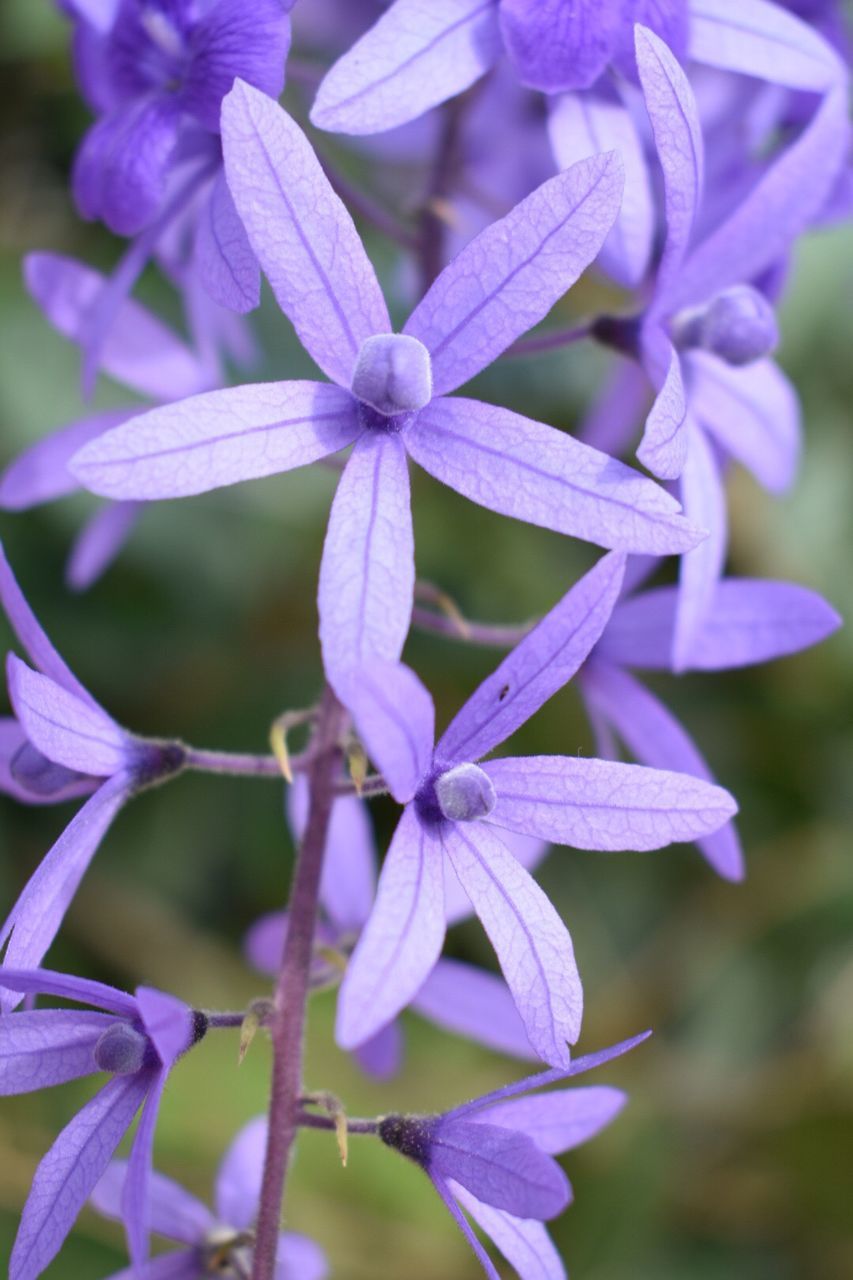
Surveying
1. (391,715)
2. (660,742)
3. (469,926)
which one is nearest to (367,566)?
(391,715)

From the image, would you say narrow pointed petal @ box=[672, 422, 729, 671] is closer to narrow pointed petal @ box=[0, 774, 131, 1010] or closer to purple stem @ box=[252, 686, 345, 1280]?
purple stem @ box=[252, 686, 345, 1280]

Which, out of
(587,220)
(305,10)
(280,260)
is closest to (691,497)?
(587,220)

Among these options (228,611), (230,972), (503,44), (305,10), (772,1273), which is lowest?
(772,1273)

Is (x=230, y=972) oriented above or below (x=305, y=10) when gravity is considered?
below

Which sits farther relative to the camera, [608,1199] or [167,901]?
[167,901]

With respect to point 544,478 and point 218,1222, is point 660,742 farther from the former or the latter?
point 218,1222

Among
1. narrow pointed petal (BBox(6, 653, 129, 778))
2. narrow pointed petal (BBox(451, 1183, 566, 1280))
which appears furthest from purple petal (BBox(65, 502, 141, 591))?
narrow pointed petal (BBox(451, 1183, 566, 1280))

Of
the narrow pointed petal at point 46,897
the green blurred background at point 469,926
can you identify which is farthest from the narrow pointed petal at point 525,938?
the green blurred background at point 469,926

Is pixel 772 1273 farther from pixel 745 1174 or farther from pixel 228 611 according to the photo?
pixel 228 611
